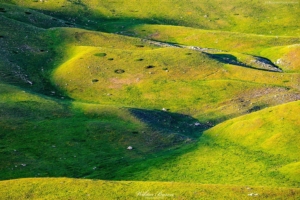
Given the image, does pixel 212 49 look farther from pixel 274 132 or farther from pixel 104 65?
pixel 274 132

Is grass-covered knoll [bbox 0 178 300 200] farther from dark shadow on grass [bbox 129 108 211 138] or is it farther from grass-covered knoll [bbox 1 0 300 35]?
grass-covered knoll [bbox 1 0 300 35]

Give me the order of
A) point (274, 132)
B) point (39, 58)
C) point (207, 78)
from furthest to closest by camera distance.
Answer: point (39, 58), point (207, 78), point (274, 132)

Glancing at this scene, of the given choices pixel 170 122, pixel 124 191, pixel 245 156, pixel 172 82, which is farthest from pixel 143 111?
pixel 124 191

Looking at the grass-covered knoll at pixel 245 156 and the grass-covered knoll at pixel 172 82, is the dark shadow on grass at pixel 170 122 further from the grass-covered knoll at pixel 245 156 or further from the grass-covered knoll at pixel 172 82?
the grass-covered knoll at pixel 245 156

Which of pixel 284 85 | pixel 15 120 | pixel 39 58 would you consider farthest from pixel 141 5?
pixel 15 120

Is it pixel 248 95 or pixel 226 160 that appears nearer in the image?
pixel 226 160

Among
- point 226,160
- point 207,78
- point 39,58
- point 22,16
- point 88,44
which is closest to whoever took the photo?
point 226,160

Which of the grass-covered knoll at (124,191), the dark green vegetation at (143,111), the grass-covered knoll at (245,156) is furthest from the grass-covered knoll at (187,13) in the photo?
the grass-covered knoll at (124,191)
